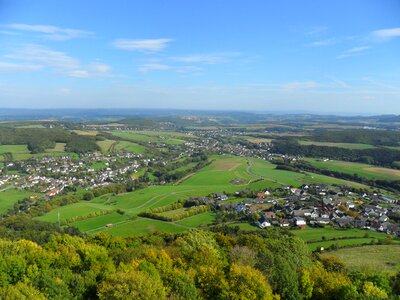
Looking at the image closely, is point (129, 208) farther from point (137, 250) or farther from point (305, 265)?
point (305, 265)

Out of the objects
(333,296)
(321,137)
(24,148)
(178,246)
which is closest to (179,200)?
(178,246)

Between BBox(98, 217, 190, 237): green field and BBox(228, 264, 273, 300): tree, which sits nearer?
BBox(228, 264, 273, 300): tree

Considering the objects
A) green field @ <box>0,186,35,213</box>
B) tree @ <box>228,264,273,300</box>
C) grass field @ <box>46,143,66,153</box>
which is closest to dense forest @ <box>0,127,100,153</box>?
grass field @ <box>46,143,66,153</box>

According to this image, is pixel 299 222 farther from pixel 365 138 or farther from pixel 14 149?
pixel 365 138

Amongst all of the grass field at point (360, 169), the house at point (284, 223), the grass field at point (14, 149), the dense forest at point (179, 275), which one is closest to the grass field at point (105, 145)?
the grass field at point (14, 149)

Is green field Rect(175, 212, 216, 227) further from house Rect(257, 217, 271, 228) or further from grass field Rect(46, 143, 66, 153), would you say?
grass field Rect(46, 143, 66, 153)

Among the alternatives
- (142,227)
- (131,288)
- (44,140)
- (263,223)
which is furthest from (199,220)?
(44,140)
